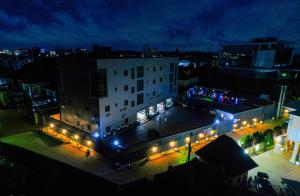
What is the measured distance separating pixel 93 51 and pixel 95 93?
31.2ft

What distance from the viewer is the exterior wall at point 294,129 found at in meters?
21.8

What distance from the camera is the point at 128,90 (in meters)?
29.9

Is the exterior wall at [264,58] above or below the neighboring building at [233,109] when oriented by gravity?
above

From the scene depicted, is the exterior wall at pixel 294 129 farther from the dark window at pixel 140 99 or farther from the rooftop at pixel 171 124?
the dark window at pixel 140 99

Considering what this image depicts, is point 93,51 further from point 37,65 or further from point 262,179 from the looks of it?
point 37,65

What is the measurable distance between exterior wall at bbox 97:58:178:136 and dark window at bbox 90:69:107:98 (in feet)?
1.82

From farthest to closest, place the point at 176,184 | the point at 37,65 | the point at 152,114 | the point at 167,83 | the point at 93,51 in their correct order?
the point at 37,65
the point at 167,83
the point at 152,114
the point at 93,51
the point at 176,184

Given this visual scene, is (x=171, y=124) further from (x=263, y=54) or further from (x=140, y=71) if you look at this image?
(x=263, y=54)

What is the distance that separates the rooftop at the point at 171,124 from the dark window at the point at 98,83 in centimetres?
622

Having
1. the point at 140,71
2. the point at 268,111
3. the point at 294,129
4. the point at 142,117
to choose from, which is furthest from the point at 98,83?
the point at 268,111

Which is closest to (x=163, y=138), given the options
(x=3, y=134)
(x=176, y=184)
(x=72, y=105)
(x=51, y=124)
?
(x=176, y=184)

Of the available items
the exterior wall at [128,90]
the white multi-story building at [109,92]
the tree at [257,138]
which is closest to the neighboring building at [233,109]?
the tree at [257,138]

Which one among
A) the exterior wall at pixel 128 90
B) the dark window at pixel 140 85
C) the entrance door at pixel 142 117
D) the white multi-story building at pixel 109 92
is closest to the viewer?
the white multi-story building at pixel 109 92

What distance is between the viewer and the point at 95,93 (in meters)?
25.6
